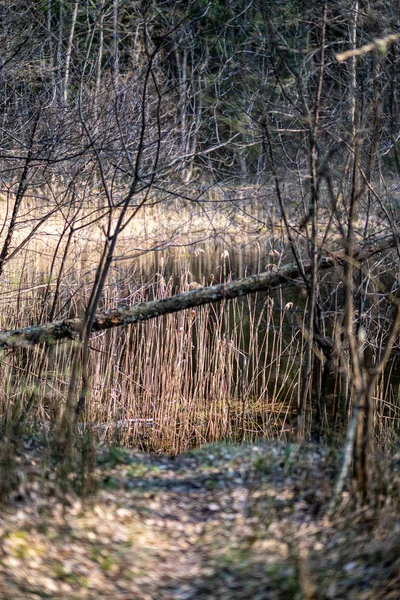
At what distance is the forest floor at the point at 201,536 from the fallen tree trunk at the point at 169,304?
1481mm

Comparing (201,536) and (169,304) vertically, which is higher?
(169,304)

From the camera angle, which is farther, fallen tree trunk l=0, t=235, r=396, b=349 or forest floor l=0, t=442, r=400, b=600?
fallen tree trunk l=0, t=235, r=396, b=349

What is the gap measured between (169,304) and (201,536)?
7.50 feet

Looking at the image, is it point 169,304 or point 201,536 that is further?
point 169,304

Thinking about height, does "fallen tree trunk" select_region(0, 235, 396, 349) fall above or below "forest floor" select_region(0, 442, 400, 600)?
above

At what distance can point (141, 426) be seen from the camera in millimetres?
6660

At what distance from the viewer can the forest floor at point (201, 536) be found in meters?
2.45

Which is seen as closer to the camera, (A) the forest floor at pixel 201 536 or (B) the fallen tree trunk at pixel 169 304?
(A) the forest floor at pixel 201 536

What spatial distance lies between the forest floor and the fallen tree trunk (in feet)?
4.86

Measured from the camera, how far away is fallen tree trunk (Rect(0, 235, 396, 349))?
16.1ft

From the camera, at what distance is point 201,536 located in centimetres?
292

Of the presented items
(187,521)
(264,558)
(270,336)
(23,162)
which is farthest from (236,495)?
(270,336)

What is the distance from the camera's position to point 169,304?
496cm

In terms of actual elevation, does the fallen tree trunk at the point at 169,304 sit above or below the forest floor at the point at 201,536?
above
